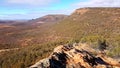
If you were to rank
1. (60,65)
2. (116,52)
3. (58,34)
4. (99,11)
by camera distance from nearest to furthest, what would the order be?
(60,65)
(116,52)
(58,34)
(99,11)

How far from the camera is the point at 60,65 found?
124ft

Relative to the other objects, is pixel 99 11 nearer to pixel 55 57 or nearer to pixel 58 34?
pixel 58 34

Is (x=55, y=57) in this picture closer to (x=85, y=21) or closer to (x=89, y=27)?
(x=89, y=27)

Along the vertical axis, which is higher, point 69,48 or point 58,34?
point 69,48

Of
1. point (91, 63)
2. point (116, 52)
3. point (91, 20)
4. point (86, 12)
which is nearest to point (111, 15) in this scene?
point (91, 20)

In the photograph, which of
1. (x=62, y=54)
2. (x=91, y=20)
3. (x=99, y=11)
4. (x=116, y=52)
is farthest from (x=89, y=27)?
(x=62, y=54)

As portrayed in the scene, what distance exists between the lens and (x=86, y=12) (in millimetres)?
165500

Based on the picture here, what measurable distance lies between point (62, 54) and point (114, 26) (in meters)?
88.5

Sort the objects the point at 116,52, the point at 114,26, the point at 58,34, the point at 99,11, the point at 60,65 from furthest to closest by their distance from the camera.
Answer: the point at 99,11, the point at 58,34, the point at 114,26, the point at 116,52, the point at 60,65

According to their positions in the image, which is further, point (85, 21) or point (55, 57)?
point (85, 21)

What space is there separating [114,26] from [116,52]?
76.8m

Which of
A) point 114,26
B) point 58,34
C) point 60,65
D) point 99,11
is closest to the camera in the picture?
point 60,65

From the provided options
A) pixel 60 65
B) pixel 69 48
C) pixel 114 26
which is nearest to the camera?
pixel 60 65

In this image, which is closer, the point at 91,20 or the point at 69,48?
the point at 69,48
